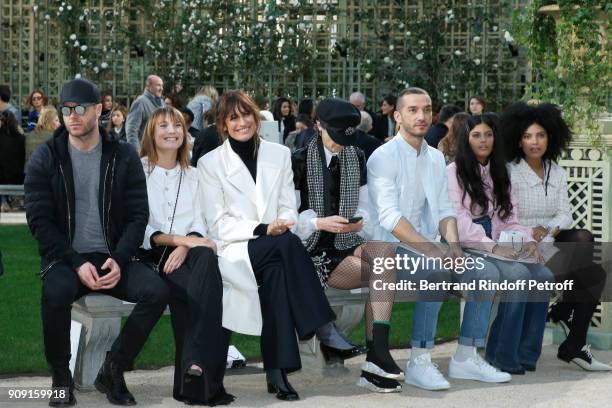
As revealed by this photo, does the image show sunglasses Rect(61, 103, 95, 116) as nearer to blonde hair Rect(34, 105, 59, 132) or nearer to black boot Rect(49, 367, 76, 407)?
black boot Rect(49, 367, 76, 407)

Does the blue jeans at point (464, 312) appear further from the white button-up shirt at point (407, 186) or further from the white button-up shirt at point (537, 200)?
the white button-up shirt at point (537, 200)

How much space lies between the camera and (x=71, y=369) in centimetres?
651

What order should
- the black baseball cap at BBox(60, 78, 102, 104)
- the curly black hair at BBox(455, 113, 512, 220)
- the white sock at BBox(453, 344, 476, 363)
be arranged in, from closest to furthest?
the black baseball cap at BBox(60, 78, 102, 104) → the white sock at BBox(453, 344, 476, 363) → the curly black hair at BBox(455, 113, 512, 220)

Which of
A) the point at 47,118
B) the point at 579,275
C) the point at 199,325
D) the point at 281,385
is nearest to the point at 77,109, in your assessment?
the point at 199,325

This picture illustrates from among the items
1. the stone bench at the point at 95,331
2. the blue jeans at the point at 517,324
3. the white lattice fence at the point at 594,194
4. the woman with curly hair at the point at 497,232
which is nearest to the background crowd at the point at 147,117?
Answer: the white lattice fence at the point at 594,194

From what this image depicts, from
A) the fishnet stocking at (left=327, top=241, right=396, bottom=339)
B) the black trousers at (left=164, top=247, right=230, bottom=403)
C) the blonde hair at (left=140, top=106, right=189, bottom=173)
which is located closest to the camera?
the black trousers at (left=164, top=247, right=230, bottom=403)

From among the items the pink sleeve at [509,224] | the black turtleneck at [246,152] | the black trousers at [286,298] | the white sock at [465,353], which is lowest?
the white sock at [465,353]

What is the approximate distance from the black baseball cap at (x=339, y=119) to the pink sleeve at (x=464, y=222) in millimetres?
729

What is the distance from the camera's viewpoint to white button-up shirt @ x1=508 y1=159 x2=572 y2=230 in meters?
7.71

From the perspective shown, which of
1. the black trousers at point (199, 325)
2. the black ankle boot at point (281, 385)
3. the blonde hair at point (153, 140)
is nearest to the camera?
the black trousers at point (199, 325)

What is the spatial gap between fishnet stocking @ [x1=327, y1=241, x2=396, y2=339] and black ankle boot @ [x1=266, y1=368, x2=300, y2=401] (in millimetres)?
603

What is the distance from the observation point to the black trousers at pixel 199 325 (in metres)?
6.37

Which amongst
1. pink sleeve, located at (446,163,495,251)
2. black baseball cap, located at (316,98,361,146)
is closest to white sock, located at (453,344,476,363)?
pink sleeve, located at (446,163,495,251)

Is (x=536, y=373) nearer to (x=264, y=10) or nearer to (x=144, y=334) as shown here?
(x=144, y=334)
